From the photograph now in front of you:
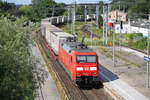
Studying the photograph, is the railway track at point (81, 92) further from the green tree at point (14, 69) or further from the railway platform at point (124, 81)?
the green tree at point (14, 69)

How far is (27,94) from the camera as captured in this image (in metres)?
10.9

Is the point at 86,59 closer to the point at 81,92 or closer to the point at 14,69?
the point at 81,92

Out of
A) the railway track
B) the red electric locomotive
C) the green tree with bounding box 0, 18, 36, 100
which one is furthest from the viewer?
the red electric locomotive

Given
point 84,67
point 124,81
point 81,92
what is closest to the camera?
point 81,92

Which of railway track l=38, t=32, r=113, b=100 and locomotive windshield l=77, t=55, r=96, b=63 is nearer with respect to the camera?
railway track l=38, t=32, r=113, b=100

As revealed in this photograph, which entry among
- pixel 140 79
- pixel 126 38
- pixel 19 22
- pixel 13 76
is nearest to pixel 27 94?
pixel 13 76

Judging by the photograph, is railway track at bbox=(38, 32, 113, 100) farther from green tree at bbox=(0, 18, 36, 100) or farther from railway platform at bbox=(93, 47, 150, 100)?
green tree at bbox=(0, 18, 36, 100)

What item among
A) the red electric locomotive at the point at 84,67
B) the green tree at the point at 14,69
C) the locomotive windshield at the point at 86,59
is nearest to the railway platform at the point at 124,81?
the red electric locomotive at the point at 84,67

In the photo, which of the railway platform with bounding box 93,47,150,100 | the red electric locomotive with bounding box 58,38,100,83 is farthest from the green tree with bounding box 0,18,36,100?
the red electric locomotive with bounding box 58,38,100,83

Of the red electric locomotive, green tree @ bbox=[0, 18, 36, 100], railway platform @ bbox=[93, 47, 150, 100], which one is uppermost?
green tree @ bbox=[0, 18, 36, 100]

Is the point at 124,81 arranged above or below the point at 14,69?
below

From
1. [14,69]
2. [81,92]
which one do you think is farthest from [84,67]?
[14,69]

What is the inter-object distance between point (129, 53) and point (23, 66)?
3377cm

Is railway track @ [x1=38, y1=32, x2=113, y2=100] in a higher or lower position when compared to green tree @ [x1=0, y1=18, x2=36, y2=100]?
lower
